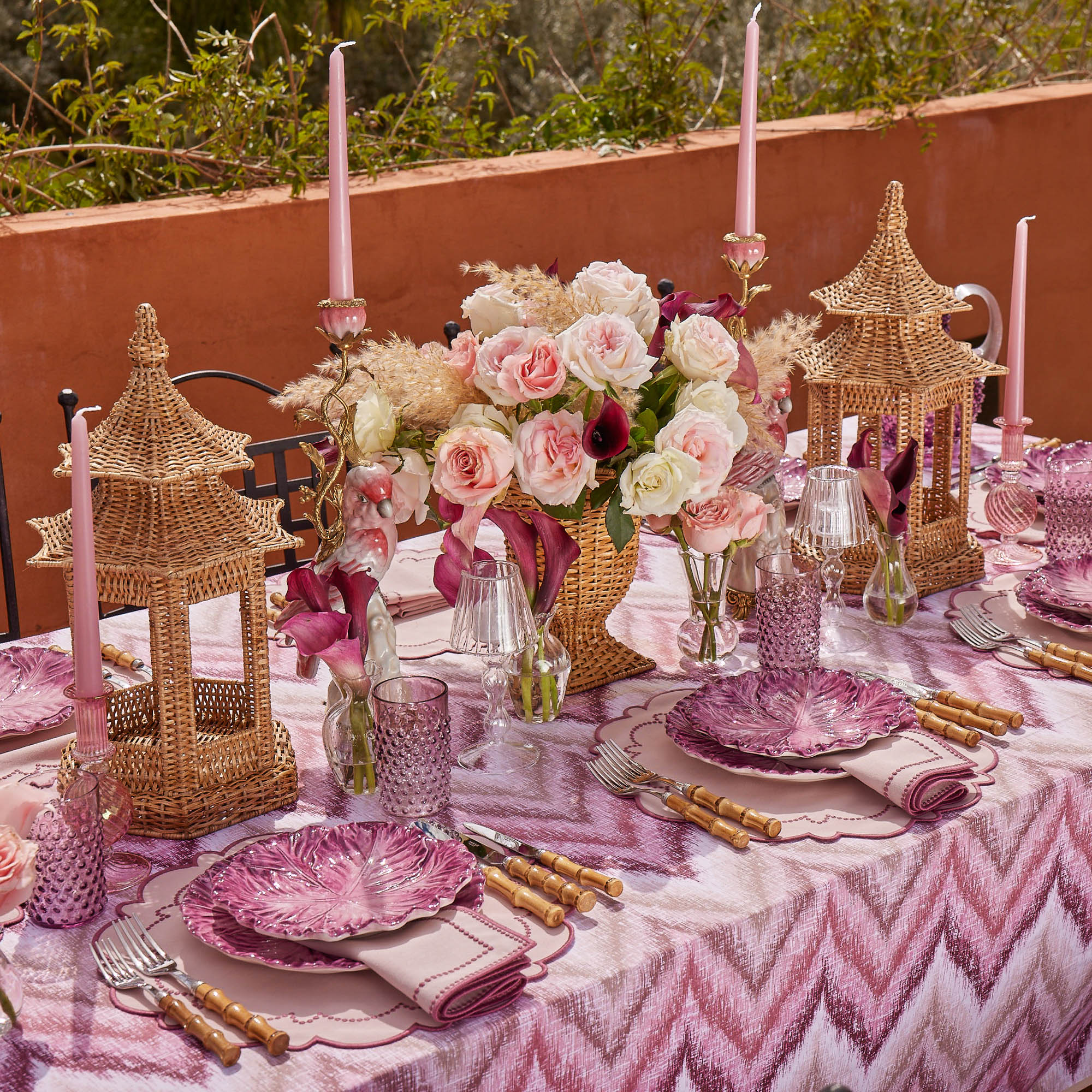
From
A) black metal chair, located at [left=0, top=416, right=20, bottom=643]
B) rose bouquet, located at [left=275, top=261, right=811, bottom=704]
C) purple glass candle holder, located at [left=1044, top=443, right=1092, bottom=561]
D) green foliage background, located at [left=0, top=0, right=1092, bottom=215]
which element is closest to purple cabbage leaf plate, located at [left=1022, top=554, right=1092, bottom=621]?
purple glass candle holder, located at [left=1044, top=443, right=1092, bottom=561]

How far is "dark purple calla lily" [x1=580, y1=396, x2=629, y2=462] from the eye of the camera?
130 centimetres

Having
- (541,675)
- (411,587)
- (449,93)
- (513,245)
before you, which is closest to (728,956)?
(541,675)

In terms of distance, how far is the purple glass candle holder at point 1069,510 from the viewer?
1703 mm

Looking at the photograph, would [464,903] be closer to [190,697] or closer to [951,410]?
[190,697]

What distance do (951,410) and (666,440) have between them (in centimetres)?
61

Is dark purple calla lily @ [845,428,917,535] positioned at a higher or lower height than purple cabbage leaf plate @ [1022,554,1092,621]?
higher

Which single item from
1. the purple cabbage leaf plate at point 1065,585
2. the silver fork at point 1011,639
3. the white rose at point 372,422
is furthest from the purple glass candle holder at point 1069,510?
the white rose at point 372,422

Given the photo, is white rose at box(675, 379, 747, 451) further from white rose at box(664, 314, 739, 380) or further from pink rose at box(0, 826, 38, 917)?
pink rose at box(0, 826, 38, 917)

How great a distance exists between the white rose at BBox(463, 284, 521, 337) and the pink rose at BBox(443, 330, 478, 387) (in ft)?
0.09

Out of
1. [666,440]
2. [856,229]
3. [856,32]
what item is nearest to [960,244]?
[856,229]

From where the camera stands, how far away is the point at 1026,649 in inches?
61.4

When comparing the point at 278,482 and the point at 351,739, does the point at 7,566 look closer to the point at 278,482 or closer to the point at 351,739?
the point at 278,482

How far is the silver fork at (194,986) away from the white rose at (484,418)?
21.4 inches

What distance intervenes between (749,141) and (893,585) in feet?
1.80
